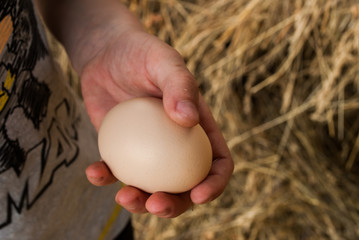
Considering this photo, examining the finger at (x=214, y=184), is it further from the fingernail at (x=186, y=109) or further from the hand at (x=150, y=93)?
the fingernail at (x=186, y=109)

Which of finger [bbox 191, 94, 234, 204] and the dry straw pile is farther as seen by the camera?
the dry straw pile

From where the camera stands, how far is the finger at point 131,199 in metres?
0.56

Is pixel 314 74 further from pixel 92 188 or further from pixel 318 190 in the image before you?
pixel 92 188

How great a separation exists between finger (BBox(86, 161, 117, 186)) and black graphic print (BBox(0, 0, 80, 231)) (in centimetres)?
7

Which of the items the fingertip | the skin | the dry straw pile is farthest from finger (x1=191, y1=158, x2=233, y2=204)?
the dry straw pile

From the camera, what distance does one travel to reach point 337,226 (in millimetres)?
1324

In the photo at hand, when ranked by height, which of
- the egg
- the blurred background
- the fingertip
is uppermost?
the fingertip

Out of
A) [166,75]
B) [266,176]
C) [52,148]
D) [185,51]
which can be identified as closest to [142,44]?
[166,75]

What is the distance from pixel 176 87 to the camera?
0.53 metres

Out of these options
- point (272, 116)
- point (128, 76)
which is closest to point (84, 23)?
point (128, 76)

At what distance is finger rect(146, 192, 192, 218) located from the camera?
0.54 metres

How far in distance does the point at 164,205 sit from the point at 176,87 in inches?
5.9

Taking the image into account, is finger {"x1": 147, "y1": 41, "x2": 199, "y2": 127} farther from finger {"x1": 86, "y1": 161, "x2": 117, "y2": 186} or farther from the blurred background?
the blurred background

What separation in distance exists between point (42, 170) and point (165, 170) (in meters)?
0.17
